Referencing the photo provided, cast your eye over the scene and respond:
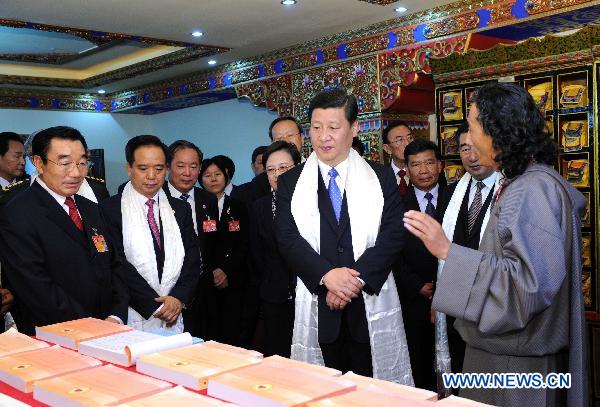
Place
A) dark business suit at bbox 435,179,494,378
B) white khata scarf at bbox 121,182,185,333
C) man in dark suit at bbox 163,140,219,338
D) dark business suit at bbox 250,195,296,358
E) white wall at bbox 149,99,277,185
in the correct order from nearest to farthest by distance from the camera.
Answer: dark business suit at bbox 435,179,494,378, white khata scarf at bbox 121,182,185,333, dark business suit at bbox 250,195,296,358, man in dark suit at bbox 163,140,219,338, white wall at bbox 149,99,277,185

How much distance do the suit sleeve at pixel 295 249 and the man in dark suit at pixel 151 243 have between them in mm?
642

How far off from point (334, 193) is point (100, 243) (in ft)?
3.06

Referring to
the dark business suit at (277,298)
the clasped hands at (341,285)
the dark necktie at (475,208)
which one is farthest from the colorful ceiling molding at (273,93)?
the clasped hands at (341,285)

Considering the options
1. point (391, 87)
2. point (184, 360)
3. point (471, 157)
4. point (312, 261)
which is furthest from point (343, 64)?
point (184, 360)

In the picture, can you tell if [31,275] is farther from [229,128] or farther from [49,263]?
[229,128]

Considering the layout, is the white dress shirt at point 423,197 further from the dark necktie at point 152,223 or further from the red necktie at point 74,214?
the red necktie at point 74,214

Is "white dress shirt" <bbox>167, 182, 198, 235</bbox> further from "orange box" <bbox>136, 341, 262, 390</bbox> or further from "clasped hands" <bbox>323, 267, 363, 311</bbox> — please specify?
"orange box" <bbox>136, 341, 262, 390</bbox>

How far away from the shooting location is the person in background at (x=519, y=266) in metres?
1.48

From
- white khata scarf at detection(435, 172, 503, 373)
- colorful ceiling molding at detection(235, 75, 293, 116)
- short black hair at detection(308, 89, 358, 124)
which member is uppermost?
colorful ceiling molding at detection(235, 75, 293, 116)

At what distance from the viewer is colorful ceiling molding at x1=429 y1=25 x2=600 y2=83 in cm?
355

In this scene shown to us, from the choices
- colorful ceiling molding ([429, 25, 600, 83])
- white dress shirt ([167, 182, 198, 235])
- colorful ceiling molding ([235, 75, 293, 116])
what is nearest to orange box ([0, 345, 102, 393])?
white dress shirt ([167, 182, 198, 235])

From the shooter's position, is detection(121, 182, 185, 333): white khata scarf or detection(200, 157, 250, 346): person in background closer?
detection(121, 182, 185, 333): white khata scarf

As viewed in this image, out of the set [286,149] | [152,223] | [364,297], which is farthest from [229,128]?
[364,297]

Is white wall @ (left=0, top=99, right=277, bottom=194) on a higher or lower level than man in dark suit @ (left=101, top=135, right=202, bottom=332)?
A: higher
